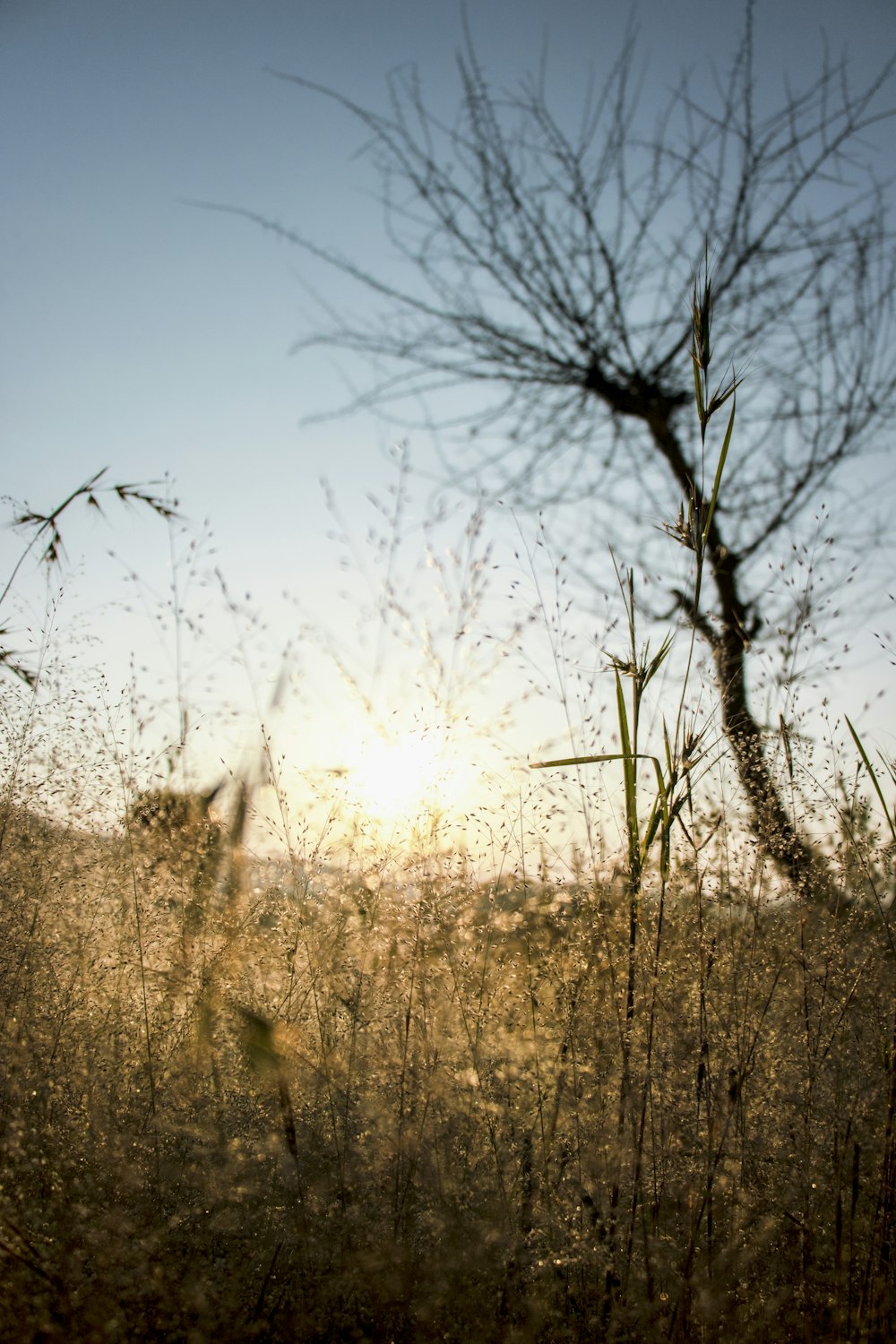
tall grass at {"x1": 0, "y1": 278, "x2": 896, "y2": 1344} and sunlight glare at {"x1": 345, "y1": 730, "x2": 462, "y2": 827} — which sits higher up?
sunlight glare at {"x1": 345, "y1": 730, "x2": 462, "y2": 827}

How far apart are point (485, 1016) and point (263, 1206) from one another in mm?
547

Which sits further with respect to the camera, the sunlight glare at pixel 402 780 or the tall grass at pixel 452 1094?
the sunlight glare at pixel 402 780

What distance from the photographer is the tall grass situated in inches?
50.4

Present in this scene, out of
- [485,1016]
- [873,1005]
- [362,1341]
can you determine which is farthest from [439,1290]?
[873,1005]

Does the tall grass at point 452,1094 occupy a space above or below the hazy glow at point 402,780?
below

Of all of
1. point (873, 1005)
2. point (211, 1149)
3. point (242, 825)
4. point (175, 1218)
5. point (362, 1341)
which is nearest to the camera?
point (362, 1341)

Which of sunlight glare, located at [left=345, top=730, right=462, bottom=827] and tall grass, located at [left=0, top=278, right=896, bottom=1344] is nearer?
tall grass, located at [left=0, top=278, right=896, bottom=1344]

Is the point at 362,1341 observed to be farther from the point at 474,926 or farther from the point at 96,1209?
the point at 474,926

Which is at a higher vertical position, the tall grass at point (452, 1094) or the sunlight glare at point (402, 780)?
the sunlight glare at point (402, 780)

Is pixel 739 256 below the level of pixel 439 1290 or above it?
above

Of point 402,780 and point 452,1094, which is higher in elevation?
point 402,780

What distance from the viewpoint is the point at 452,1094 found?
1.53 metres

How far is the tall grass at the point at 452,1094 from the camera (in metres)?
1.28

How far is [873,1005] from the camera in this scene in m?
1.69
